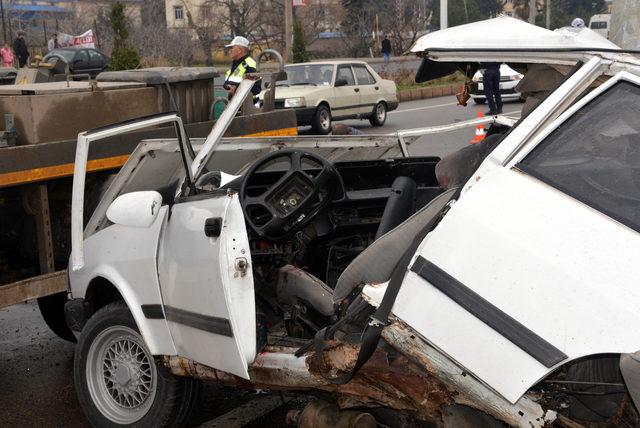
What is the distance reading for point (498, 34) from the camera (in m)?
3.77

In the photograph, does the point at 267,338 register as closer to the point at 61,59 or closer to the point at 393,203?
the point at 393,203

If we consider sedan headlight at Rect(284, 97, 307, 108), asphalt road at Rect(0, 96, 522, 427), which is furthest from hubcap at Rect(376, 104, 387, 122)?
asphalt road at Rect(0, 96, 522, 427)

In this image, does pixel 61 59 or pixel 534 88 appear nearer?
pixel 534 88

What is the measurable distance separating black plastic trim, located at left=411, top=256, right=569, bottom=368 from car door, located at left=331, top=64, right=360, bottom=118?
1720 cm

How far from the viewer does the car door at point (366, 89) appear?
21.2 meters

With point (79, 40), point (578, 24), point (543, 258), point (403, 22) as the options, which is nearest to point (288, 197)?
point (578, 24)

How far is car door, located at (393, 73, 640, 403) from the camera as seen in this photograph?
2914 millimetres

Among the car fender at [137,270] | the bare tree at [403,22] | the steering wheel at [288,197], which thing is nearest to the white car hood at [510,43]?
the steering wheel at [288,197]

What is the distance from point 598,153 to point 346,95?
691 inches

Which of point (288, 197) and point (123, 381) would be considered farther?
point (123, 381)

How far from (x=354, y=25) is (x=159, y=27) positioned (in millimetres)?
12036

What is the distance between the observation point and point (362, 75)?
21.6 meters

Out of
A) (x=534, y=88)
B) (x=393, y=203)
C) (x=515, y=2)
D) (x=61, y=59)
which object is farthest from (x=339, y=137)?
(x=515, y=2)

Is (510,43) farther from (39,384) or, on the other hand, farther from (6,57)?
(6,57)
